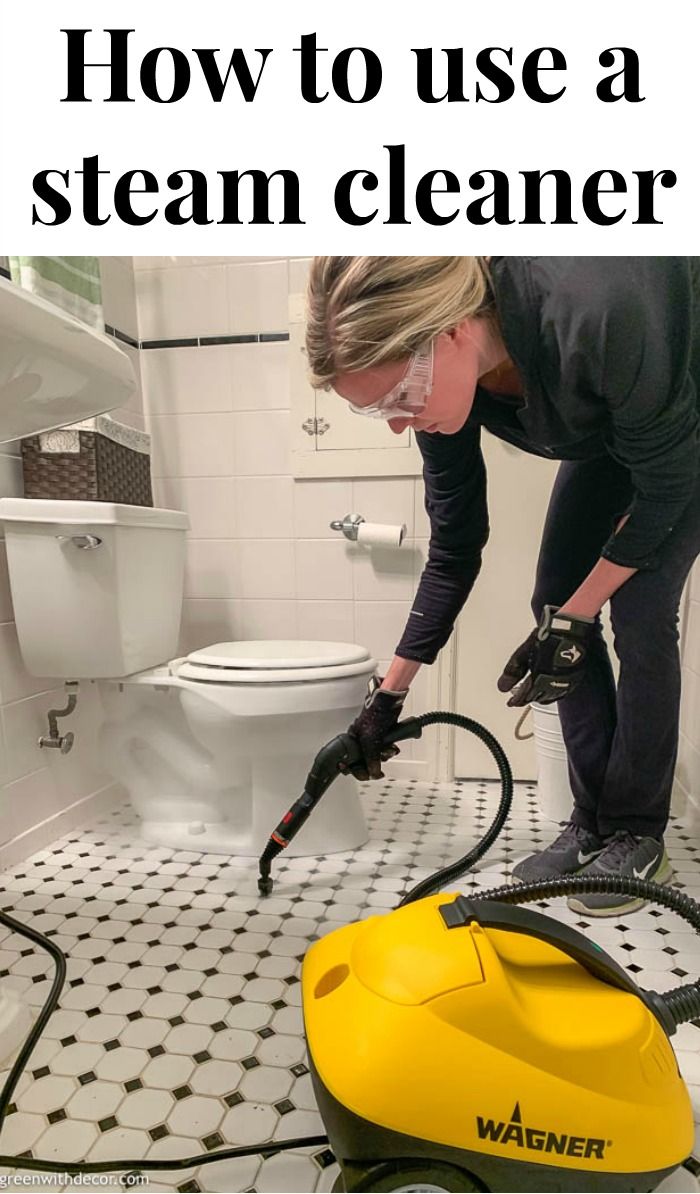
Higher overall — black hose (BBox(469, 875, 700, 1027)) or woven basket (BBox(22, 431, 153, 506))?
woven basket (BBox(22, 431, 153, 506))

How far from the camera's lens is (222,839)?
104 cm

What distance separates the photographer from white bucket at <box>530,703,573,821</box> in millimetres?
1067

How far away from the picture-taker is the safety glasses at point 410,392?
65 cm

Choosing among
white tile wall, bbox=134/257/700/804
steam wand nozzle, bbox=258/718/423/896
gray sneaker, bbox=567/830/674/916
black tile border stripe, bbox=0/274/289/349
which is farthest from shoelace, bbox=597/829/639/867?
black tile border stripe, bbox=0/274/289/349

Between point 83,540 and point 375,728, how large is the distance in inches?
19.8

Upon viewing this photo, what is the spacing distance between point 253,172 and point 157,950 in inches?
37.4

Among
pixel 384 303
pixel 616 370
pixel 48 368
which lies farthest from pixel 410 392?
pixel 48 368

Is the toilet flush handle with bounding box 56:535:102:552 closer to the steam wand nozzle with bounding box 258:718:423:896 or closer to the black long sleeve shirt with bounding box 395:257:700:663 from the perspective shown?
the steam wand nozzle with bounding box 258:718:423:896

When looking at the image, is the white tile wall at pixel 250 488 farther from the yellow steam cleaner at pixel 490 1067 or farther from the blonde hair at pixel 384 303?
Result: the yellow steam cleaner at pixel 490 1067

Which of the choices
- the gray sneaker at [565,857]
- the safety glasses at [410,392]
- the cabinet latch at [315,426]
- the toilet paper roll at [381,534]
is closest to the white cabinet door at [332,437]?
the cabinet latch at [315,426]

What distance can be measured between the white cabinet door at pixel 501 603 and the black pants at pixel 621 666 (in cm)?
29

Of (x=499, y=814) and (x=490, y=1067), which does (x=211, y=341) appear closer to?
(x=499, y=814)

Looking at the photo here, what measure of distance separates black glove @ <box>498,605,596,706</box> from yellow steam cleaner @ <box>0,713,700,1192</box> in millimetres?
361

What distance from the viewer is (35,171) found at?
828 mm
